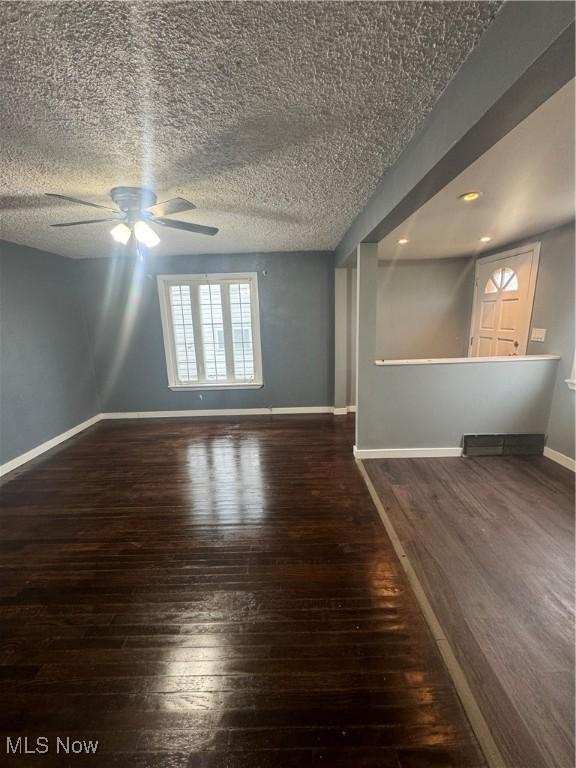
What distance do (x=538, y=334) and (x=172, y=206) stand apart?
384 centimetres

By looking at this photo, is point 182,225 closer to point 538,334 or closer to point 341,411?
point 341,411

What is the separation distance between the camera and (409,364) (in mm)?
2896

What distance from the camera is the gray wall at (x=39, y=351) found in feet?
10.5

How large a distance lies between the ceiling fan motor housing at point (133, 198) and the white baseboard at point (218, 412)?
304cm

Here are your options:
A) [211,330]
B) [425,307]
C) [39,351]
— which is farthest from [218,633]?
[425,307]

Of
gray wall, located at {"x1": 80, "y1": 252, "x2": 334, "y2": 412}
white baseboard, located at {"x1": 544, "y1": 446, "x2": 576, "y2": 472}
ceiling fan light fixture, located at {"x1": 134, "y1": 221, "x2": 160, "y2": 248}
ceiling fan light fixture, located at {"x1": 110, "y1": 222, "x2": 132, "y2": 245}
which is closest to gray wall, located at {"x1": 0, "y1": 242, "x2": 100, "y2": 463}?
gray wall, located at {"x1": 80, "y1": 252, "x2": 334, "y2": 412}

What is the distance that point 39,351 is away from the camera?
360 cm

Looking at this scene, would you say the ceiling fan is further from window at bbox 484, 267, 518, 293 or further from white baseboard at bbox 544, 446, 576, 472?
white baseboard at bbox 544, 446, 576, 472

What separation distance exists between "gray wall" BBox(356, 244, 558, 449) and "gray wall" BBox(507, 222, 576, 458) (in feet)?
0.33

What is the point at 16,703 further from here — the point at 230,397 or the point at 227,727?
the point at 230,397

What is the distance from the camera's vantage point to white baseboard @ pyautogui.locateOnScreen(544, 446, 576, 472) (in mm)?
2763

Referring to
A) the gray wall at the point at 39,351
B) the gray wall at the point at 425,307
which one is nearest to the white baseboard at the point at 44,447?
the gray wall at the point at 39,351

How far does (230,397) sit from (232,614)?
3286 mm

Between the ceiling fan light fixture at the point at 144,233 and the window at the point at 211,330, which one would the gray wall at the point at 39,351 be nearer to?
the window at the point at 211,330
